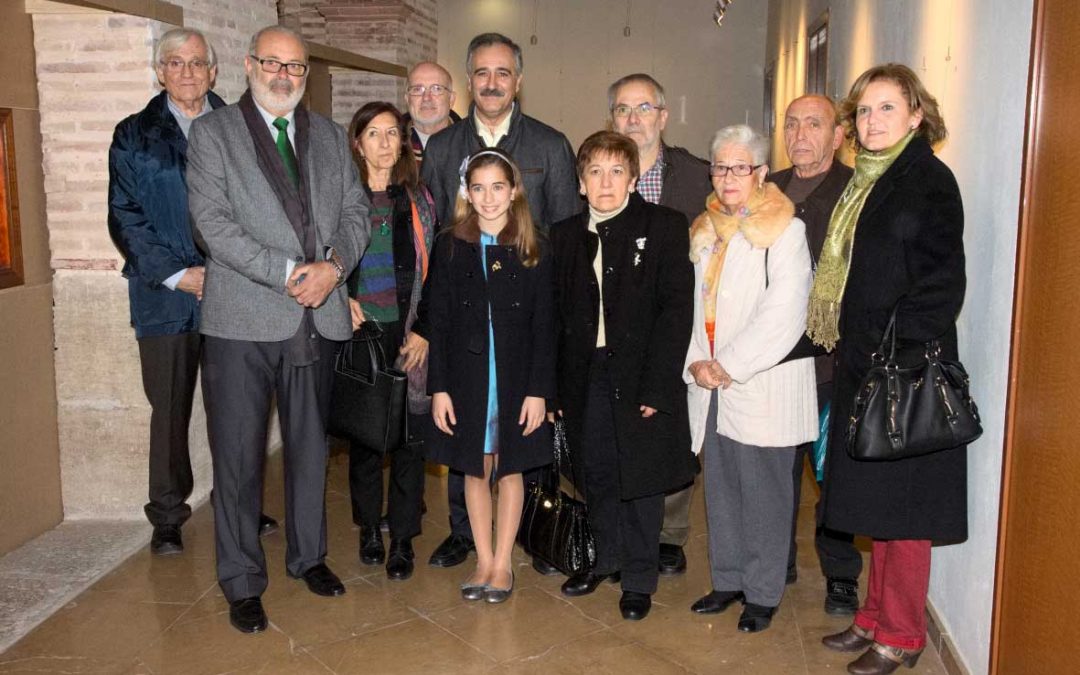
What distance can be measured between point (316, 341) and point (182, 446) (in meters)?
1.23

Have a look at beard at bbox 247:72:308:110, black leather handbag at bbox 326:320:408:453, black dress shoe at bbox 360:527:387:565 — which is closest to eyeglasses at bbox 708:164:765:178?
black leather handbag at bbox 326:320:408:453

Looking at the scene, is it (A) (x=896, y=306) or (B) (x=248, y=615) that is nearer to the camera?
(A) (x=896, y=306)

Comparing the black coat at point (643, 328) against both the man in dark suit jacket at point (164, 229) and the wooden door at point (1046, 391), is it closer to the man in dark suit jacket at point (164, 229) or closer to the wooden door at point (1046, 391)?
the wooden door at point (1046, 391)

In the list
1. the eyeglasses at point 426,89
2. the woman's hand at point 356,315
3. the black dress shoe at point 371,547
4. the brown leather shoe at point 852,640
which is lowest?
the brown leather shoe at point 852,640

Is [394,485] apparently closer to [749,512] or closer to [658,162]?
[749,512]

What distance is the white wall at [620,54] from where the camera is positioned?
14609 millimetres

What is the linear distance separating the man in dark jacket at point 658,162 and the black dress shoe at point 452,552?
83 cm

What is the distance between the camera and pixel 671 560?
4117 millimetres

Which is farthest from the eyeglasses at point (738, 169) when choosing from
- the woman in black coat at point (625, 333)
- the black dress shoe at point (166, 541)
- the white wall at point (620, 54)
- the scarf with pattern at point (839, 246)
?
the white wall at point (620, 54)

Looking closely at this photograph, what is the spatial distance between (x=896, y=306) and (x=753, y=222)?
577 mm

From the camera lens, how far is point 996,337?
2.91 meters

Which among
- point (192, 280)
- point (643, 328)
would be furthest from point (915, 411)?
point (192, 280)

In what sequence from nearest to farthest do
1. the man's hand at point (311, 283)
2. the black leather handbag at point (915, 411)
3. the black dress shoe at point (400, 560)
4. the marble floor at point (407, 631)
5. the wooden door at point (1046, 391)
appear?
the wooden door at point (1046, 391), the black leather handbag at point (915, 411), the marble floor at point (407, 631), the man's hand at point (311, 283), the black dress shoe at point (400, 560)

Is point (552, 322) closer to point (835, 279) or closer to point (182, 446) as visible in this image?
point (835, 279)
